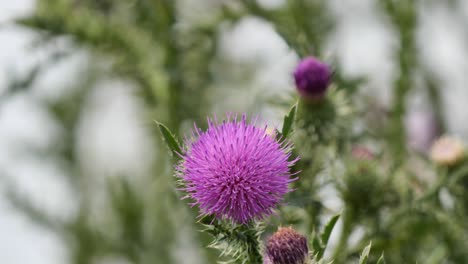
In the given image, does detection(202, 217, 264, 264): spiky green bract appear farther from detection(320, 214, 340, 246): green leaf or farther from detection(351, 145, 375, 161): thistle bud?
detection(351, 145, 375, 161): thistle bud

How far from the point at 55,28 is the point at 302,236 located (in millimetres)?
1175

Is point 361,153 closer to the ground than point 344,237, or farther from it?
farther from it

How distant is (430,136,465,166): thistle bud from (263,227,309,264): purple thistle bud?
2.91 ft

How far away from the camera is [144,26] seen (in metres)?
2.20

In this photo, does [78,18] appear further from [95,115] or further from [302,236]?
[95,115]

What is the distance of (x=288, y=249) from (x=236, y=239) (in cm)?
10

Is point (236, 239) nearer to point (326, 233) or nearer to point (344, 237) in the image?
point (326, 233)

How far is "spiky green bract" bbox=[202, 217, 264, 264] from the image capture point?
45.4 inches

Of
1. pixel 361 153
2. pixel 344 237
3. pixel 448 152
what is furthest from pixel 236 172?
pixel 448 152

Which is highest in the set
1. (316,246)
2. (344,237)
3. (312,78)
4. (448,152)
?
(312,78)

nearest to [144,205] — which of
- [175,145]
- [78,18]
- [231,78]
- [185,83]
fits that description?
[185,83]

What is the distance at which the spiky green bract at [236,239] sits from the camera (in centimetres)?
115

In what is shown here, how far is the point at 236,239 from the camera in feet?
3.78

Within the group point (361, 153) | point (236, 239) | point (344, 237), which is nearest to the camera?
point (236, 239)
